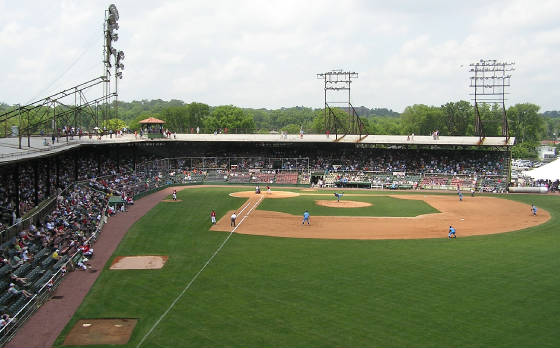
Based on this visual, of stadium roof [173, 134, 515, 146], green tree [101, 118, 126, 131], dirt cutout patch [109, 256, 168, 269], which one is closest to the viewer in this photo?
dirt cutout patch [109, 256, 168, 269]

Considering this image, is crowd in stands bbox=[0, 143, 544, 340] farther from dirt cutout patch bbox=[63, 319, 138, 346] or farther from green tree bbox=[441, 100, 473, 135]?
green tree bbox=[441, 100, 473, 135]

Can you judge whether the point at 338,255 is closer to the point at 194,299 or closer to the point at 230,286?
the point at 230,286

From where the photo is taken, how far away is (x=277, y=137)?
238ft

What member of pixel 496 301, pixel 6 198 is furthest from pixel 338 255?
pixel 6 198

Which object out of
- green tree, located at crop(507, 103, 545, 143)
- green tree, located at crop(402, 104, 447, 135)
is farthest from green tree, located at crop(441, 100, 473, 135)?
green tree, located at crop(507, 103, 545, 143)

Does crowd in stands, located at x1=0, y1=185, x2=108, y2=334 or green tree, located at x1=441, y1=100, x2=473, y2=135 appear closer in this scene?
crowd in stands, located at x1=0, y1=185, x2=108, y2=334

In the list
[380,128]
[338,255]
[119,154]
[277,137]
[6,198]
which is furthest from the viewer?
[380,128]

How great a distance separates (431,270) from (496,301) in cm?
474

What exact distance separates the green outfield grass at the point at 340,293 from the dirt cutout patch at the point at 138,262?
2.34 feet

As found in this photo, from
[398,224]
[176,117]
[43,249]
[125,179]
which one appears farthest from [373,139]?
[176,117]

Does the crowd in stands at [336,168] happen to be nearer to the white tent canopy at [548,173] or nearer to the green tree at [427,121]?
the white tent canopy at [548,173]

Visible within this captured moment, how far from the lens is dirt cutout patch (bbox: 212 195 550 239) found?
115 feet

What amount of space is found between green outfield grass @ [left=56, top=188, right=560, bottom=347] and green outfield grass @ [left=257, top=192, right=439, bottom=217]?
11.3 m

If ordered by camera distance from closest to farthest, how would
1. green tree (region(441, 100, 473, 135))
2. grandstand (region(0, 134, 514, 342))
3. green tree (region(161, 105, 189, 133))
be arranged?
grandstand (region(0, 134, 514, 342)) → green tree (region(441, 100, 473, 135)) → green tree (region(161, 105, 189, 133))
